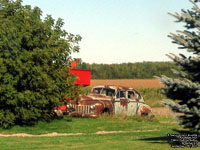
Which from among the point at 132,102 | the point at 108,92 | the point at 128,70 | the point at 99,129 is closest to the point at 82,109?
the point at 108,92

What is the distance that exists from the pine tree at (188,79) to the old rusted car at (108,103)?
44.7ft

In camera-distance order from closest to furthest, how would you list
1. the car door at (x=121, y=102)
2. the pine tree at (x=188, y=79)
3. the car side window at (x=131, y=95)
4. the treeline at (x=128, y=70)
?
Result: the pine tree at (x=188, y=79) → the car door at (x=121, y=102) → the car side window at (x=131, y=95) → the treeline at (x=128, y=70)

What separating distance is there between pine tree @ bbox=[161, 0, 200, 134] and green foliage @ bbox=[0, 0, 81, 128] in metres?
10.3

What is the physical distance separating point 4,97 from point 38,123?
103 inches

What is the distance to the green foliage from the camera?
21.1 metres

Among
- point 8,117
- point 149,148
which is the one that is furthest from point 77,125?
point 149,148

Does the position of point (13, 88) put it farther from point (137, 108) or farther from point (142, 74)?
point (142, 74)

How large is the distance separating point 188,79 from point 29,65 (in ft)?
34.8

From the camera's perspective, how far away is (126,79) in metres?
85.8

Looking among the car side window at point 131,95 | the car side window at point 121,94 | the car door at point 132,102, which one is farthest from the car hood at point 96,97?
the car side window at point 131,95

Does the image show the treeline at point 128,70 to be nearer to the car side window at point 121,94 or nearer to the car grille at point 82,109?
the car side window at point 121,94

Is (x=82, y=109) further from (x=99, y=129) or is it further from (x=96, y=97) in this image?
(x=99, y=129)

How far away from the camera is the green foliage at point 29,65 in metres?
21.1

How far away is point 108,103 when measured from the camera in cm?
2628
